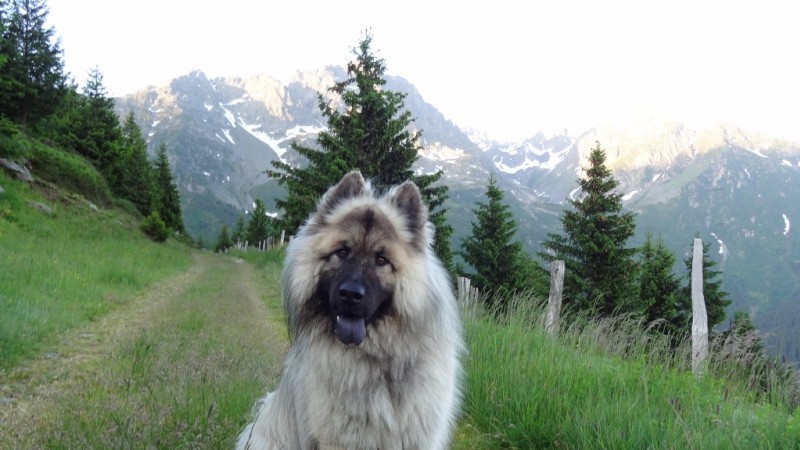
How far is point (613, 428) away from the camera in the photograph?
3.77m

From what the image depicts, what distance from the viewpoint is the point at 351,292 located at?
3061mm

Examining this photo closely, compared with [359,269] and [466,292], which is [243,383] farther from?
[466,292]

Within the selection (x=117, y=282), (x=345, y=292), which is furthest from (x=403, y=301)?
(x=117, y=282)

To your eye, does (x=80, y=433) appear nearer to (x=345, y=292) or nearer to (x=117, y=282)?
(x=345, y=292)

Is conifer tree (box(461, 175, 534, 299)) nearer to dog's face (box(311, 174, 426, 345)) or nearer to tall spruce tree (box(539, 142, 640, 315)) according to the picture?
A: tall spruce tree (box(539, 142, 640, 315))

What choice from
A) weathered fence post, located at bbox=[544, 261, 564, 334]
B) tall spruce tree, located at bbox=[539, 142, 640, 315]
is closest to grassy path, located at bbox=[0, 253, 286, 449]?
weathered fence post, located at bbox=[544, 261, 564, 334]

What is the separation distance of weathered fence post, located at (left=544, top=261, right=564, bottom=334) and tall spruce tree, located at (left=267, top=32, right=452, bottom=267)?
746 cm

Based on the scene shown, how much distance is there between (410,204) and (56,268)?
955 centimetres

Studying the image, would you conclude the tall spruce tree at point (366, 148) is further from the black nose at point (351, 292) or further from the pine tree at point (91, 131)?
the pine tree at point (91, 131)

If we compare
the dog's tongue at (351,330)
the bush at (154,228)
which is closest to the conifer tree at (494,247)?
the bush at (154,228)

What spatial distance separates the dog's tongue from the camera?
3201 mm

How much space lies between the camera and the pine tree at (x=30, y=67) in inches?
1033

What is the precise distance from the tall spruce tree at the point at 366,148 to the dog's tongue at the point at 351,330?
1442 cm

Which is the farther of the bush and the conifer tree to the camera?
the conifer tree
